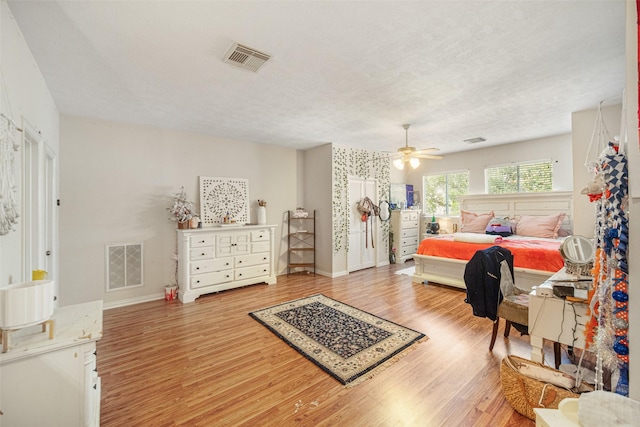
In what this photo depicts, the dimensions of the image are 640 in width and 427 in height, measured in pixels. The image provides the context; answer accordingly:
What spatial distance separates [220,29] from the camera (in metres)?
1.90

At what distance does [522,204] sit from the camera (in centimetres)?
530

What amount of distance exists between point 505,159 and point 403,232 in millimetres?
2621

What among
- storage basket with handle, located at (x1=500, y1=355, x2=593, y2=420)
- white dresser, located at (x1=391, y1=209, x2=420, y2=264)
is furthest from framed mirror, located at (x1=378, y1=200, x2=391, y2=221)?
storage basket with handle, located at (x1=500, y1=355, x2=593, y2=420)

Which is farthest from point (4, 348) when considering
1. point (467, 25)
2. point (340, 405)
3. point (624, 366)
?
point (467, 25)

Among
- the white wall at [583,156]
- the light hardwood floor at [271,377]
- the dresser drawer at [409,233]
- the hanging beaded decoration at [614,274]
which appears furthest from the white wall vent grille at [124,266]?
the white wall at [583,156]

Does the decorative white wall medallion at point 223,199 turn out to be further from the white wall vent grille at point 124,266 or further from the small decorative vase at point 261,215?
the white wall vent grille at point 124,266

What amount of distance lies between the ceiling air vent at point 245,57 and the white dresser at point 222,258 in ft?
8.55

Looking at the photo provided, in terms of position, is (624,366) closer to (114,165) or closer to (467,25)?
(467,25)

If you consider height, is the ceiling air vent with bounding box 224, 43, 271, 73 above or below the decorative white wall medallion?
above

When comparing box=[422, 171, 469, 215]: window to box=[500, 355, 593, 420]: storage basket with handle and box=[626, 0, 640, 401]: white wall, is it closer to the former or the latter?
box=[500, 355, 593, 420]: storage basket with handle

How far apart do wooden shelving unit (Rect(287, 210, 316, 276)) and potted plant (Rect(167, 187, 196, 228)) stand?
1.99 metres

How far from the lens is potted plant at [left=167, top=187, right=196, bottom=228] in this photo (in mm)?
4074

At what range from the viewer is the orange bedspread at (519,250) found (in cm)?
354

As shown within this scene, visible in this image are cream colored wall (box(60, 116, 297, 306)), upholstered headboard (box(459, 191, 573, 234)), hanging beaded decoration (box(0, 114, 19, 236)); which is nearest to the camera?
hanging beaded decoration (box(0, 114, 19, 236))
